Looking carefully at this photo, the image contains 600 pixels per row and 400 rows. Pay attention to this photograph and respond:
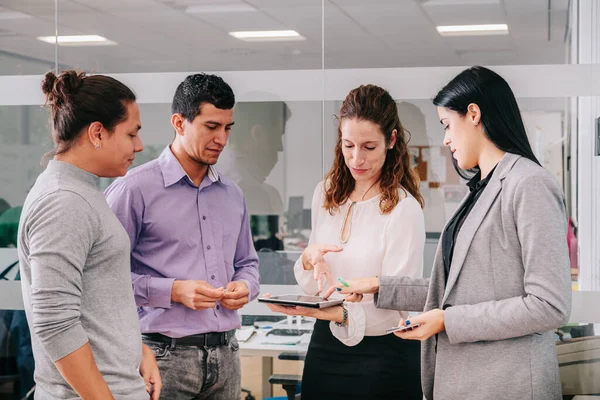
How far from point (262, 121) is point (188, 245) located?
44.1 inches

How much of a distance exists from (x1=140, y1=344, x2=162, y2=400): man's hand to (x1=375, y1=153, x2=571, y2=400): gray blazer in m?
0.85

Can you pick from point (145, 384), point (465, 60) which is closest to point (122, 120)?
point (145, 384)

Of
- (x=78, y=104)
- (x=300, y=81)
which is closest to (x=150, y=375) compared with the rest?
(x=78, y=104)

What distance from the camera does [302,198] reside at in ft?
11.3

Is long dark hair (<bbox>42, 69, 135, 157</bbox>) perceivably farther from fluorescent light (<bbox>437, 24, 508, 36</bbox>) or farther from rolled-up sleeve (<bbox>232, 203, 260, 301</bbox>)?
fluorescent light (<bbox>437, 24, 508, 36</bbox>)

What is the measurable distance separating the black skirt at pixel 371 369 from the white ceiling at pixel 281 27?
143 cm

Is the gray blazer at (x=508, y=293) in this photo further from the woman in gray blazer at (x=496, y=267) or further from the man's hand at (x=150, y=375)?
the man's hand at (x=150, y=375)

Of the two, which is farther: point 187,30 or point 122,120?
point 187,30

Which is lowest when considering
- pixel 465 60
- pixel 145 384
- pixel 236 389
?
pixel 236 389

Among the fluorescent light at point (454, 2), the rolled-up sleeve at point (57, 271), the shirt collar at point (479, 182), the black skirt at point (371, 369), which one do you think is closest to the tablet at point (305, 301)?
the black skirt at point (371, 369)

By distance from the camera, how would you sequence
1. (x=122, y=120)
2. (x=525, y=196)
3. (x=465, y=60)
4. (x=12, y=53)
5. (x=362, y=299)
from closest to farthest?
(x=525, y=196), (x=122, y=120), (x=362, y=299), (x=465, y=60), (x=12, y=53)

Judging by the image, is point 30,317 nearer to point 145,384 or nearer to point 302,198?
point 145,384

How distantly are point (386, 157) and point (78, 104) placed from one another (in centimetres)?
122

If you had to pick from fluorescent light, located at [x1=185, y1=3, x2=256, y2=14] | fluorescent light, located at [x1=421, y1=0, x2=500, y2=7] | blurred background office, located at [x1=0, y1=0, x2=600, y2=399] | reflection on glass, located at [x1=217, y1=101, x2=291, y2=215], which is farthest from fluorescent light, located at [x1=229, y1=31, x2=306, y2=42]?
fluorescent light, located at [x1=421, y1=0, x2=500, y2=7]
